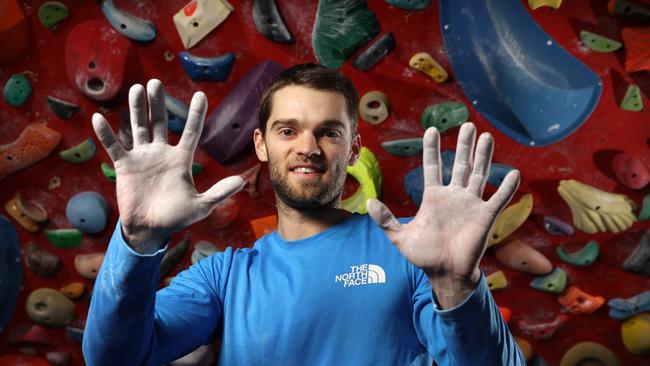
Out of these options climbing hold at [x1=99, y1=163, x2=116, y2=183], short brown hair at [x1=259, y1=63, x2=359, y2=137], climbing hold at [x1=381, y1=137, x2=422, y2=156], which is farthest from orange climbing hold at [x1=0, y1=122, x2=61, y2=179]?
short brown hair at [x1=259, y1=63, x2=359, y2=137]

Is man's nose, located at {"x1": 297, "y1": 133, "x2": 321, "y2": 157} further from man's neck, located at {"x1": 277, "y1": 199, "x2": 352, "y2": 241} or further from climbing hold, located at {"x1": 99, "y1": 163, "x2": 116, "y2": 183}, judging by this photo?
climbing hold, located at {"x1": 99, "y1": 163, "x2": 116, "y2": 183}

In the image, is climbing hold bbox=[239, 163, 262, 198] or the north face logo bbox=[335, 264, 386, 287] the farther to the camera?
climbing hold bbox=[239, 163, 262, 198]

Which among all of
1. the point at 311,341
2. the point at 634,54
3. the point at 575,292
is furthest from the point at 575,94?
the point at 311,341

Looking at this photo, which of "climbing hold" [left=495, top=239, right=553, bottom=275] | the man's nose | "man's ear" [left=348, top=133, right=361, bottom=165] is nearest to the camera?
the man's nose

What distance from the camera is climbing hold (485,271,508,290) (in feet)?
6.36

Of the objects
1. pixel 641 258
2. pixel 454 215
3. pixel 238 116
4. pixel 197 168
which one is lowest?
pixel 641 258

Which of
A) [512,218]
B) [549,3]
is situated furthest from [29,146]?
[549,3]

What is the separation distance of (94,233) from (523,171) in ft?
4.20

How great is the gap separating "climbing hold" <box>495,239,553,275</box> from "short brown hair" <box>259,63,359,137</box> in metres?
0.94

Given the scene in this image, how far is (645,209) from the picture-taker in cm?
189

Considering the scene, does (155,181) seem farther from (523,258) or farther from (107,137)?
(523,258)

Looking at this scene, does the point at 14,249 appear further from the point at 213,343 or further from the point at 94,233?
the point at 213,343

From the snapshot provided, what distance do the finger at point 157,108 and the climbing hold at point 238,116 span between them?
100 centimetres

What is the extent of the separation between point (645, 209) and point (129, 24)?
60.8 inches
